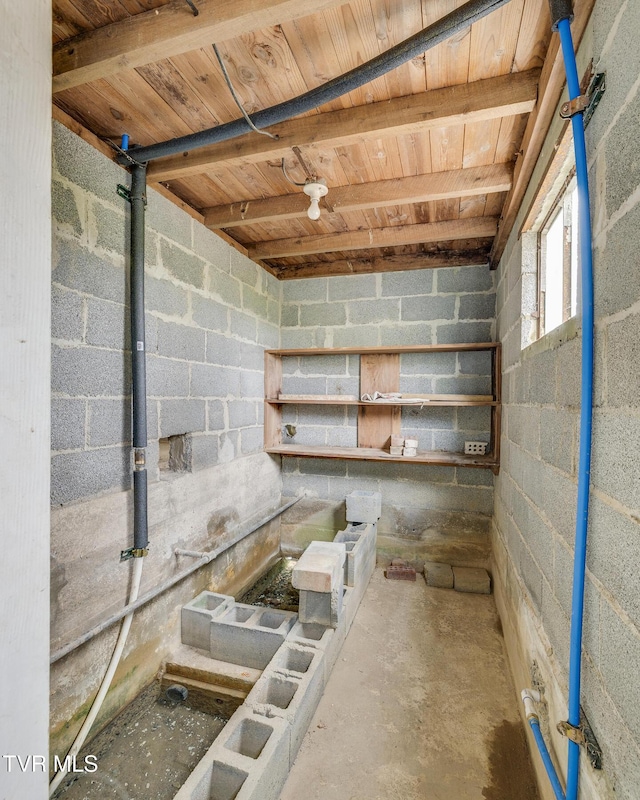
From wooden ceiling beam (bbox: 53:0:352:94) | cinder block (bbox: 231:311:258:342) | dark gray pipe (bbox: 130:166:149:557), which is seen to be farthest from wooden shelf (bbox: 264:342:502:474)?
wooden ceiling beam (bbox: 53:0:352:94)

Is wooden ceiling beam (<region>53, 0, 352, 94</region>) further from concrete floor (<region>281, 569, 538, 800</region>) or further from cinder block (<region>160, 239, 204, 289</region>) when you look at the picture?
concrete floor (<region>281, 569, 538, 800</region>)

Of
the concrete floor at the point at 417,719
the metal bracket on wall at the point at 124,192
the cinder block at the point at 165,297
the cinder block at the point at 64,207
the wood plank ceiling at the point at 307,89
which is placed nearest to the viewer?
the wood plank ceiling at the point at 307,89

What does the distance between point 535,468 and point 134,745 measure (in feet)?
6.64

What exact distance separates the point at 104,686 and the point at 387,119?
259cm

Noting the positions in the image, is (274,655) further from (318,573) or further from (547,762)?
(547,762)

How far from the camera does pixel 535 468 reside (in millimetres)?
1557

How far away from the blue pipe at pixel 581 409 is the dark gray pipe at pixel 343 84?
0.24 metres

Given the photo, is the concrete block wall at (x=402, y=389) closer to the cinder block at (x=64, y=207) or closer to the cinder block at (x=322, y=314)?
the cinder block at (x=322, y=314)

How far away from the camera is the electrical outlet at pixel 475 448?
2891 millimetres

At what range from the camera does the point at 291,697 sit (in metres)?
1.45

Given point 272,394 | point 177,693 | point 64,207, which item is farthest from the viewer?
point 272,394

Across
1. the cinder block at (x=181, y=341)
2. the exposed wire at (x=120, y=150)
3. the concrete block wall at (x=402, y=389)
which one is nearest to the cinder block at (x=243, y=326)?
the cinder block at (x=181, y=341)

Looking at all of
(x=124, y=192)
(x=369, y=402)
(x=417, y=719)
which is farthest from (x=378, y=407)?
(x=124, y=192)

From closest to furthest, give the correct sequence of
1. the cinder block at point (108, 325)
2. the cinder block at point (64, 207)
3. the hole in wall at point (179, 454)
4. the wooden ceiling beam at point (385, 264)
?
the cinder block at point (64, 207)
the cinder block at point (108, 325)
the hole in wall at point (179, 454)
the wooden ceiling beam at point (385, 264)
